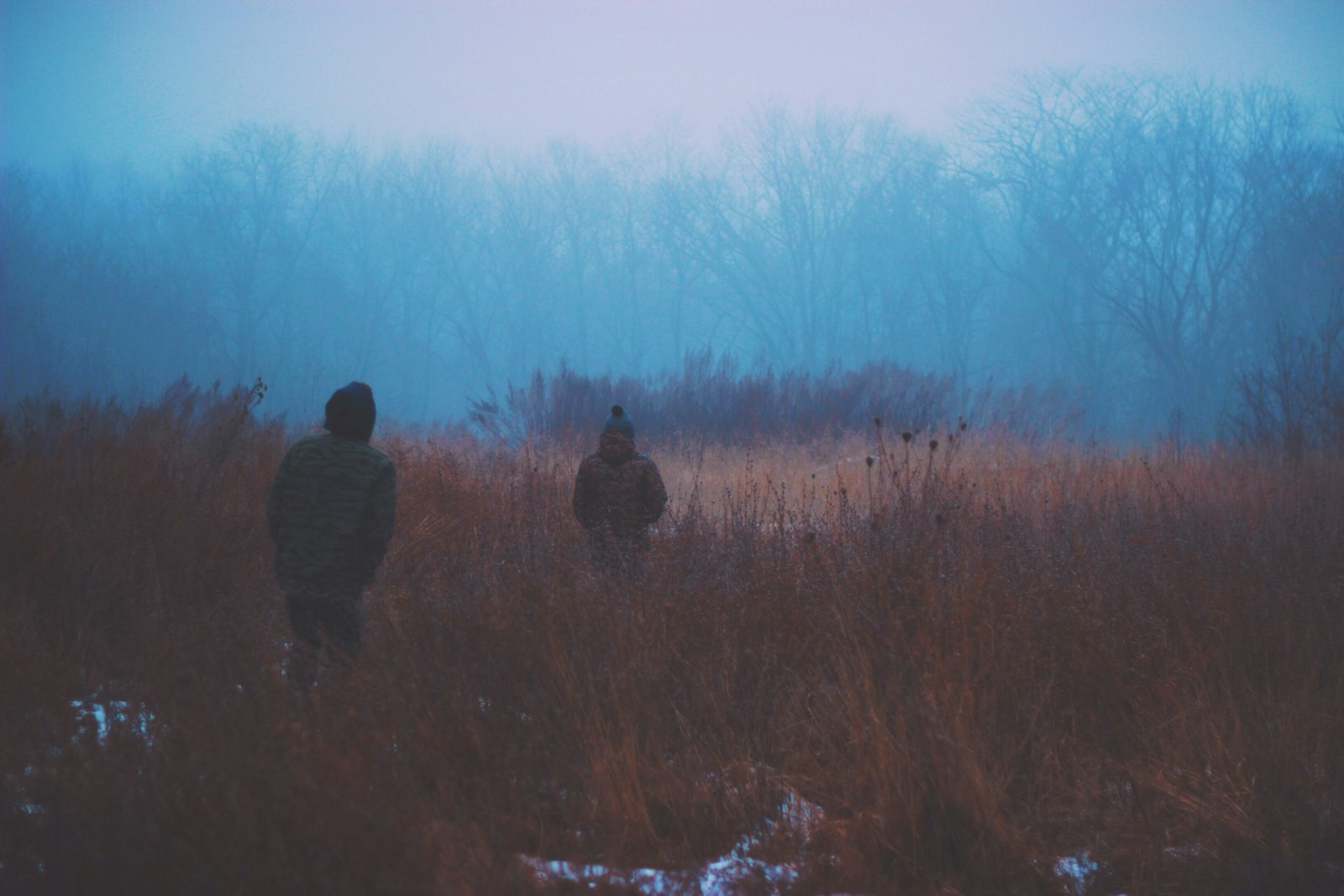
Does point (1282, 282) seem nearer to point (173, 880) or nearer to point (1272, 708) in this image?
point (1272, 708)

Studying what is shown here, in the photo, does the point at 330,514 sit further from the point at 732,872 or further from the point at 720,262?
the point at 720,262

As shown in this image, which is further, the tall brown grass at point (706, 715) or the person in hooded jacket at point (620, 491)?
the person in hooded jacket at point (620, 491)

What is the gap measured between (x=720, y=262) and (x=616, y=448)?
3649cm

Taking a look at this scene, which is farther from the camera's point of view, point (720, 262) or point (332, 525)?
point (720, 262)

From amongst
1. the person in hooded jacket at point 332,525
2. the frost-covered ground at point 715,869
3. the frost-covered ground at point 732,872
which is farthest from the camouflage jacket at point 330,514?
the frost-covered ground at point 732,872

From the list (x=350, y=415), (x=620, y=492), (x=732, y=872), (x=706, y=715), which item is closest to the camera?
(x=732, y=872)

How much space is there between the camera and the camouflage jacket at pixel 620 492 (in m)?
5.95

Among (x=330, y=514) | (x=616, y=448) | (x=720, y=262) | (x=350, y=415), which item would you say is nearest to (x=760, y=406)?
(x=616, y=448)

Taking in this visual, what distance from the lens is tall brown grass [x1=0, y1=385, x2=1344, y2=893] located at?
2.58 m

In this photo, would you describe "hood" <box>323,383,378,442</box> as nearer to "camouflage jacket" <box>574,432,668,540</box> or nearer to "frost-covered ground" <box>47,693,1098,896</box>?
"frost-covered ground" <box>47,693,1098,896</box>

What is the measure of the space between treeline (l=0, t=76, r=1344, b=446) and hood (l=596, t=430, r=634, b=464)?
1670 cm

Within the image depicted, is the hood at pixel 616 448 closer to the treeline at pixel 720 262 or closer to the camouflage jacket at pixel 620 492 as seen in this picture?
the camouflage jacket at pixel 620 492

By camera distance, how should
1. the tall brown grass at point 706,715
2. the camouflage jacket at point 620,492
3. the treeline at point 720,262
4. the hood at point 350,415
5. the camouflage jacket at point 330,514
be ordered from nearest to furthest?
the tall brown grass at point 706,715
the camouflage jacket at point 330,514
the hood at point 350,415
the camouflage jacket at point 620,492
the treeline at point 720,262

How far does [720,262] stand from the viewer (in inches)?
1630
